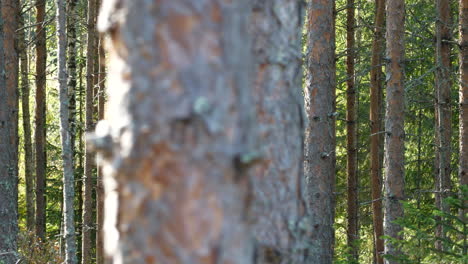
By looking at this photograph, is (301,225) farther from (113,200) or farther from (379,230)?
(379,230)

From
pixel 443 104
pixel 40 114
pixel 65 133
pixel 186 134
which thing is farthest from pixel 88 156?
pixel 186 134

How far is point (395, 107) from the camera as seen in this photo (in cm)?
1077

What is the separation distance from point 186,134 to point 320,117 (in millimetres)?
7839

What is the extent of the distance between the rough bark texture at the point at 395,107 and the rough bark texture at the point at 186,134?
30.2 feet

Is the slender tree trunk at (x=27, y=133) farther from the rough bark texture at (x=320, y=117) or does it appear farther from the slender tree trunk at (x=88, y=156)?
the rough bark texture at (x=320, y=117)

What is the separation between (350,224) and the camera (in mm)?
16562

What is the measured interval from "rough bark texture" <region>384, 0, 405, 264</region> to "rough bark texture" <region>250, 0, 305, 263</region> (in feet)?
25.9

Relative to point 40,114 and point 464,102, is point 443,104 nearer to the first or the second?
point 464,102

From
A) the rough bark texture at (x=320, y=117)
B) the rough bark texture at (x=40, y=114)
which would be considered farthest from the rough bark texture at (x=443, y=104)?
the rough bark texture at (x=40, y=114)

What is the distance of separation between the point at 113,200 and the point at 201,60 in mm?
539

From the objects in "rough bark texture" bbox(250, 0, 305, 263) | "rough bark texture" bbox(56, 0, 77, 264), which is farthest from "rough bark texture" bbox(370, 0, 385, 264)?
"rough bark texture" bbox(250, 0, 305, 263)

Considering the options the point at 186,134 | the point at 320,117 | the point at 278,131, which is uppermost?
the point at 320,117

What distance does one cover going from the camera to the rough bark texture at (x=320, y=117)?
31.1 ft

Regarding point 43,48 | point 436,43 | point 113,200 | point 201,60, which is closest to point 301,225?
point 113,200
